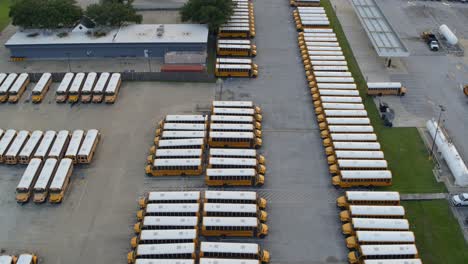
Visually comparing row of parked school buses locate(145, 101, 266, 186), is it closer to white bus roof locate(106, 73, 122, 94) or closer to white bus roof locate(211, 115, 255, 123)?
white bus roof locate(211, 115, 255, 123)


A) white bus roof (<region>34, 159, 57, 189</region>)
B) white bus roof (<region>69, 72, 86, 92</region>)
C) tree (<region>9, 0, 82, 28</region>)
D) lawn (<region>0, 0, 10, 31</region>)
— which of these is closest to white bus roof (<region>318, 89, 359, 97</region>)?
white bus roof (<region>69, 72, 86, 92</region>)

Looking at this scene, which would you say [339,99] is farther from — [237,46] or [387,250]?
[387,250]

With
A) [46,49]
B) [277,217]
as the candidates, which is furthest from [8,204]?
[46,49]

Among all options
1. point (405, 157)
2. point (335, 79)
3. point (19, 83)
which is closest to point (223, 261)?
point (405, 157)

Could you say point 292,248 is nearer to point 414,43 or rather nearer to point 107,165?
point 107,165

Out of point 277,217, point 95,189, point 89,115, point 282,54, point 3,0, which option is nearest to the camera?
point 277,217

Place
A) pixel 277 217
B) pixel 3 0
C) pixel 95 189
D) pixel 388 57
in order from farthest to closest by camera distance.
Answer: pixel 3 0
pixel 388 57
pixel 95 189
pixel 277 217
